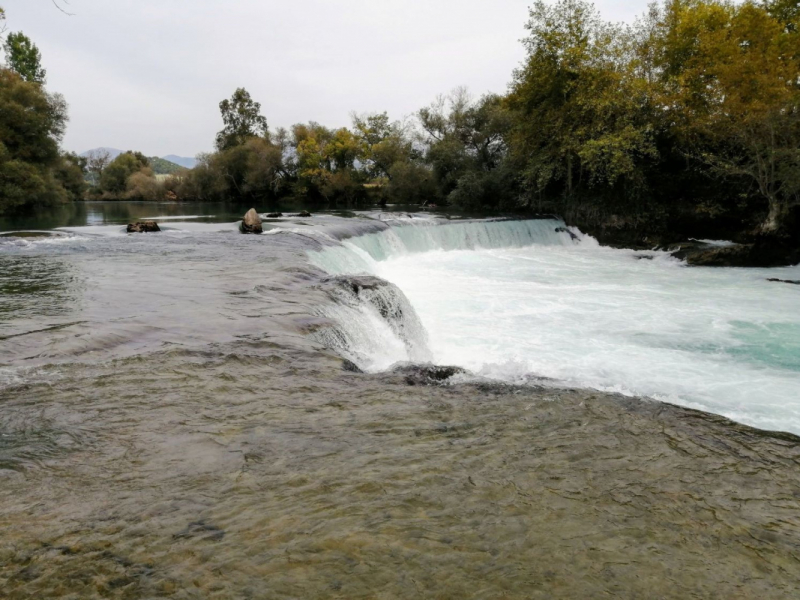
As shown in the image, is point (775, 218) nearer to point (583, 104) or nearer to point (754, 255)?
point (754, 255)

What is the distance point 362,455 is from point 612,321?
7.56 metres

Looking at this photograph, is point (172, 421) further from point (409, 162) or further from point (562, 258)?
point (409, 162)

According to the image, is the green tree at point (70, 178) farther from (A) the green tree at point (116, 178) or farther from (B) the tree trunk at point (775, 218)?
(B) the tree trunk at point (775, 218)

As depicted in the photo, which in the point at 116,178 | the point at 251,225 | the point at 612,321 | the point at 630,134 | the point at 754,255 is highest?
the point at 116,178

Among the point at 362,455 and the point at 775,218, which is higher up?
the point at 775,218

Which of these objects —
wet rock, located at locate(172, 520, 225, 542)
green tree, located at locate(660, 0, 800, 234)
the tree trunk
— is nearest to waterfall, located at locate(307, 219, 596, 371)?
wet rock, located at locate(172, 520, 225, 542)

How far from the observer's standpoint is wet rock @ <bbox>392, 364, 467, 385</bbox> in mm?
5137

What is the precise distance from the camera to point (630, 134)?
71.1 feet

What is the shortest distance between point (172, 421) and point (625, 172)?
23544 millimetres

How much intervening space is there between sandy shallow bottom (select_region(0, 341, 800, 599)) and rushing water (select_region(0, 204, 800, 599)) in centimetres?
1

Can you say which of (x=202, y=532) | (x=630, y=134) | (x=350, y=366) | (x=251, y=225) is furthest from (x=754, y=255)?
(x=202, y=532)

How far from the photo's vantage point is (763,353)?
7684mm

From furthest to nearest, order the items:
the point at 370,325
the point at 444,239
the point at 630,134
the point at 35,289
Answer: the point at 630,134 < the point at 444,239 < the point at 35,289 < the point at 370,325

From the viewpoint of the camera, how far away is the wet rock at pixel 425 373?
514 cm
